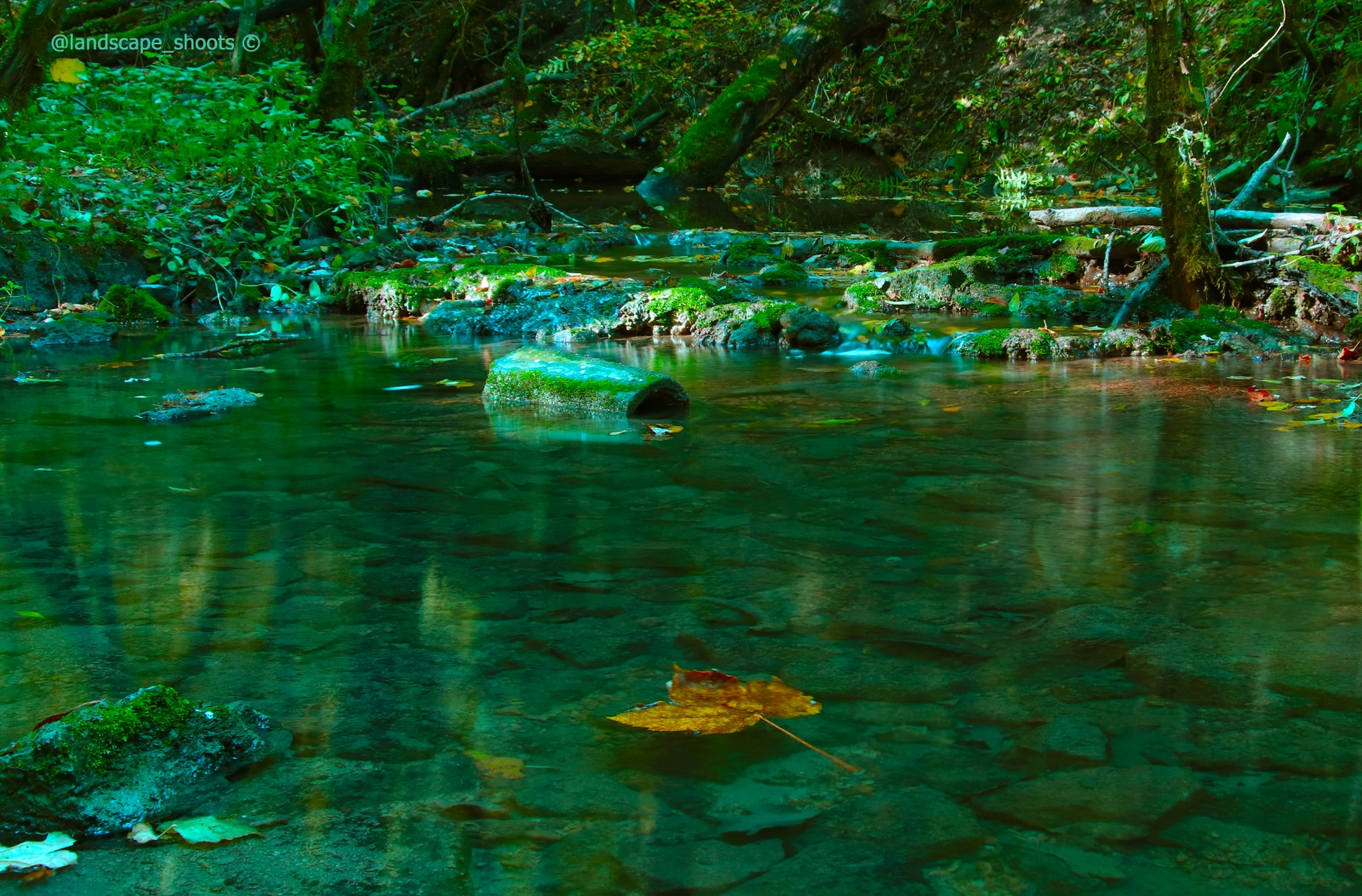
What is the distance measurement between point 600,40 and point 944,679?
22.6 metres

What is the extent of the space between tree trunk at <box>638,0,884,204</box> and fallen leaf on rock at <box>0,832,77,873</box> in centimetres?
1706

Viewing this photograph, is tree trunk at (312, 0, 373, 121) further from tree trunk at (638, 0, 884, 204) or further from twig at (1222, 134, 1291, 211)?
twig at (1222, 134, 1291, 211)

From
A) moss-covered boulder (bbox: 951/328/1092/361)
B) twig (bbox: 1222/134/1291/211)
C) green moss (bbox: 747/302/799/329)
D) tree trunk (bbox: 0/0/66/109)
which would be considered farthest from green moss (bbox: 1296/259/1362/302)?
tree trunk (bbox: 0/0/66/109)

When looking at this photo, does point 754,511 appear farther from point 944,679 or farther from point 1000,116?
point 1000,116

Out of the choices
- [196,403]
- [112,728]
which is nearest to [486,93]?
[196,403]

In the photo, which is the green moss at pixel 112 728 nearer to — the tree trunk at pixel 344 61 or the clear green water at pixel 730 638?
the clear green water at pixel 730 638

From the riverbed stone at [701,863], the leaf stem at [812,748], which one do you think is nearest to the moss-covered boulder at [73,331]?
the leaf stem at [812,748]

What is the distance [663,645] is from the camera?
9.18 ft

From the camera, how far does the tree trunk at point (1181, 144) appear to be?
7363 millimetres

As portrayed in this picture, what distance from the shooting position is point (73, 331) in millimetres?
8414

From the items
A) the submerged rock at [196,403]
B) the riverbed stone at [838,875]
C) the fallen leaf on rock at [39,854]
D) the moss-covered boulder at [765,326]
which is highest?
the moss-covered boulder at [765,326]

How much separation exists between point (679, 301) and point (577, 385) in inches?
121

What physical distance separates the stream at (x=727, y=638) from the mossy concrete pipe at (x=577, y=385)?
0.31 m

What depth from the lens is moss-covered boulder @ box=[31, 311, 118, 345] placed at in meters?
8.28
